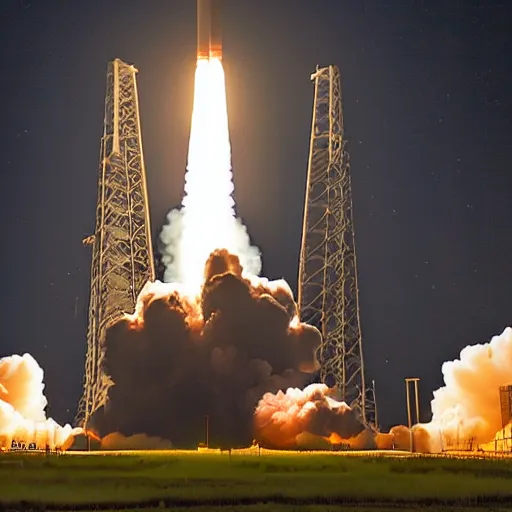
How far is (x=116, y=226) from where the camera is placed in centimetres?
7575

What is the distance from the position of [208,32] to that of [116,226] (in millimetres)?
12428

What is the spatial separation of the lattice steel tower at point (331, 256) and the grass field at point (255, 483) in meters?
15.6

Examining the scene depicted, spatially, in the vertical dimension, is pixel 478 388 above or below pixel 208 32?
below

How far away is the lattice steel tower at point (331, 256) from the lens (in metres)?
74.0

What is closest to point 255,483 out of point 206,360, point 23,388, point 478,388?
point 206,360

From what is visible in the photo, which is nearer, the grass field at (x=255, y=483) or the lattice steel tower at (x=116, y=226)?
the grass field at (x=255, y=483)

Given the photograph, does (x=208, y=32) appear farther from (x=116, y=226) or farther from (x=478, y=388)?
(x=478, y=388)

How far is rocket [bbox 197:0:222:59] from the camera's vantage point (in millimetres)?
72125

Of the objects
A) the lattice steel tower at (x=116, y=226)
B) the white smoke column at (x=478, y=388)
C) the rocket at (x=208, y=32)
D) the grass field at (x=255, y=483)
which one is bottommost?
the grass field at (x=255, y=483)

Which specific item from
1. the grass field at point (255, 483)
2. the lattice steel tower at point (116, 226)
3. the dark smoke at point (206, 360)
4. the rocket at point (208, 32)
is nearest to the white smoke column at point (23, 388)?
the lattice steel tower at point (116, 226)

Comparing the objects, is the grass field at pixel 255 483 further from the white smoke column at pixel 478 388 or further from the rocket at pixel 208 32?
the rocket at pixel 208 32

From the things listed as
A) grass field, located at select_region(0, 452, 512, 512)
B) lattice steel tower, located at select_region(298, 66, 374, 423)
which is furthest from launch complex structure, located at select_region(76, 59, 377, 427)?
grass field, located at select_region(0, 452, 512, 512)

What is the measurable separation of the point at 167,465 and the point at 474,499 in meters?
16.2

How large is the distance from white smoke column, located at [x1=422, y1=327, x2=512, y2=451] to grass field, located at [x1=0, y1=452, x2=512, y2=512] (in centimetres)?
1531
